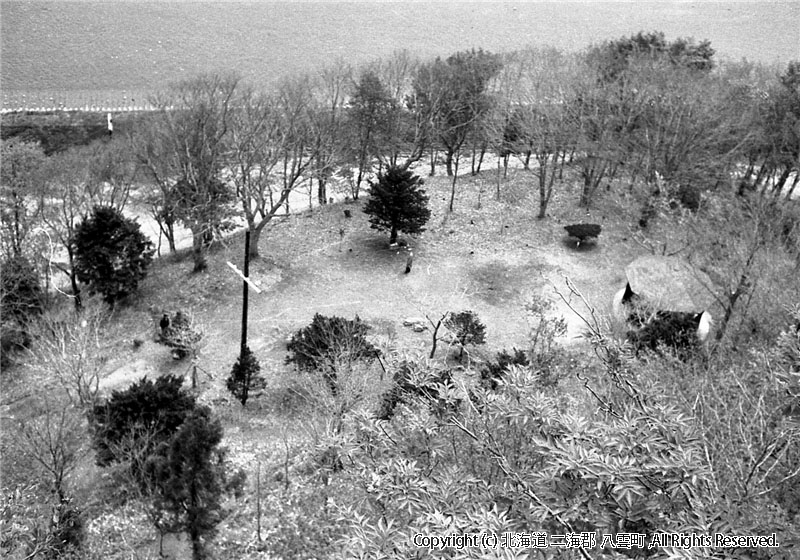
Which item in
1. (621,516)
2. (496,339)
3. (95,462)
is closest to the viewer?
(621,516)

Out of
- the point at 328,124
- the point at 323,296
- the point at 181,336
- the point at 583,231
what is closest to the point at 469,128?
the point at 328,124

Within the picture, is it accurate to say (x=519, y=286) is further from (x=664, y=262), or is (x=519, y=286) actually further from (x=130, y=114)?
(x=130, y=114)

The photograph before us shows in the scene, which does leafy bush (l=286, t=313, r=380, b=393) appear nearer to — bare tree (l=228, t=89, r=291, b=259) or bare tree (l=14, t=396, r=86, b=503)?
bare tree (l=14, t=396, r=86, b=503)

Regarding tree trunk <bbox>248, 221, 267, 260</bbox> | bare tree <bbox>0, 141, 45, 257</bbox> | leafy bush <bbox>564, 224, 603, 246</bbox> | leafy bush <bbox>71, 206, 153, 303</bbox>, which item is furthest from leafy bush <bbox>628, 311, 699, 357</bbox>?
bare tree <bbox>0, 141, 45, 257</bbox>

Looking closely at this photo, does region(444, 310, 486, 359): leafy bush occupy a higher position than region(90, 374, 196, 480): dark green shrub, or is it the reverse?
region(444, 310, 486, 359): leafy bush

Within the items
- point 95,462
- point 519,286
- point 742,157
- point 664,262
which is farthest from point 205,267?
point 742,157

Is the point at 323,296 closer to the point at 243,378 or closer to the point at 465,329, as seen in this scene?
the point at 243,378

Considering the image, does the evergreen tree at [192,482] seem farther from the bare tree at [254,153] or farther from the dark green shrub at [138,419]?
the bare tree at [254,153]
